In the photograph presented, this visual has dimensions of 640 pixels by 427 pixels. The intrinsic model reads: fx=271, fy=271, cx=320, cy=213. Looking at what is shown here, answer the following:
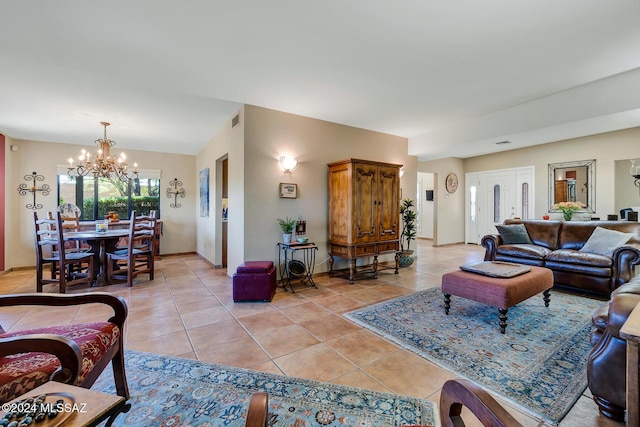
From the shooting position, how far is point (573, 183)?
20.7 ft

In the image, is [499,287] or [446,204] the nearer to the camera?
[499,287]

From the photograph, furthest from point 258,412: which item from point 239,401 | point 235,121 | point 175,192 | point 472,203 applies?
point 472,203

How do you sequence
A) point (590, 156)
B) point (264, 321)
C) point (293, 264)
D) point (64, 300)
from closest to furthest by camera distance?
1. point (64, 300)
2. point (264, 321)
3. point (293, 264)
4. point (590, 156)

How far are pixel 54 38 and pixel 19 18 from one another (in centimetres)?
26

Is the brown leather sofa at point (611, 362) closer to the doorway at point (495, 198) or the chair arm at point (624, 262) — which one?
the chair arm at point (624, 262)

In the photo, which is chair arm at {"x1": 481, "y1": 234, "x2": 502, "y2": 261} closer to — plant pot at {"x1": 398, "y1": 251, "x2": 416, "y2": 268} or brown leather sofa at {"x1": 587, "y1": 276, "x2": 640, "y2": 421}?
plant pot at {"x1": 398, "y1": 251, "x2": 416, "y2": 268}

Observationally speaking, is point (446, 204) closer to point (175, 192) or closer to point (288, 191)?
point (288, 191)

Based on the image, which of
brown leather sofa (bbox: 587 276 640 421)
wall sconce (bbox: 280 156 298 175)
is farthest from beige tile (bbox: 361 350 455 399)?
wall sconce (bbox: 280 156 298 175)

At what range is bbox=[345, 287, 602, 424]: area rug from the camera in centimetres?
177

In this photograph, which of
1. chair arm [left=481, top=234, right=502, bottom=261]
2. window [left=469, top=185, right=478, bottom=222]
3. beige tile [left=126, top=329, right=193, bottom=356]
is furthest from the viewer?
window [left=469, top=185, right=478, bottom=222]

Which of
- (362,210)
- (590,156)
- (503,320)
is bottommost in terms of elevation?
(503,320)

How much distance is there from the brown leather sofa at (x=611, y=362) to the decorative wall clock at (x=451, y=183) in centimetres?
721

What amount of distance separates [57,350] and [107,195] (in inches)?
261

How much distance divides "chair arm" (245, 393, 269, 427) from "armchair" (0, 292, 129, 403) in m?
0.86
